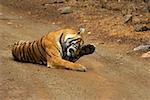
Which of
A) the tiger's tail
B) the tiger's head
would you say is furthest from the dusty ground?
the tiger's head

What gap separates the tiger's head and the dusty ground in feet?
A: 1.27

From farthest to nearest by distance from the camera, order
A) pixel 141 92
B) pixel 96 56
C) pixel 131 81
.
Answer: pixel 96 56, pixel 131 81, pixel 141 92

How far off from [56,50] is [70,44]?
270mm

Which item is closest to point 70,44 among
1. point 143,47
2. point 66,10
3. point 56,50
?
point 56,50

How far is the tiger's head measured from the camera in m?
8.16

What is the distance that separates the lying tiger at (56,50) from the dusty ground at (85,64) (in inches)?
6.5

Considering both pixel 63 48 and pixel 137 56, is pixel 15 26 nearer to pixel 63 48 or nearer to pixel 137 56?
pixel 137 56

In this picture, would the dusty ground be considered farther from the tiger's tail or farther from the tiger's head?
the tiger's head

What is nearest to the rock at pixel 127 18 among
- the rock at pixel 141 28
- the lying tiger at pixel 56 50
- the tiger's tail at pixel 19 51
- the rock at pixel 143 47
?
the rock at pixel 141 28

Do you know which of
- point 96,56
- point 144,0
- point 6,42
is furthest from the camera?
point 144,0

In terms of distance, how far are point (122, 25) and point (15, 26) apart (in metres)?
2.83

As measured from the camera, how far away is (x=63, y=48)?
322 inches

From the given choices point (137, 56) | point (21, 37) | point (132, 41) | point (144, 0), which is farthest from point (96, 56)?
point (144, 0)

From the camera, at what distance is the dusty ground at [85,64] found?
6727mm
